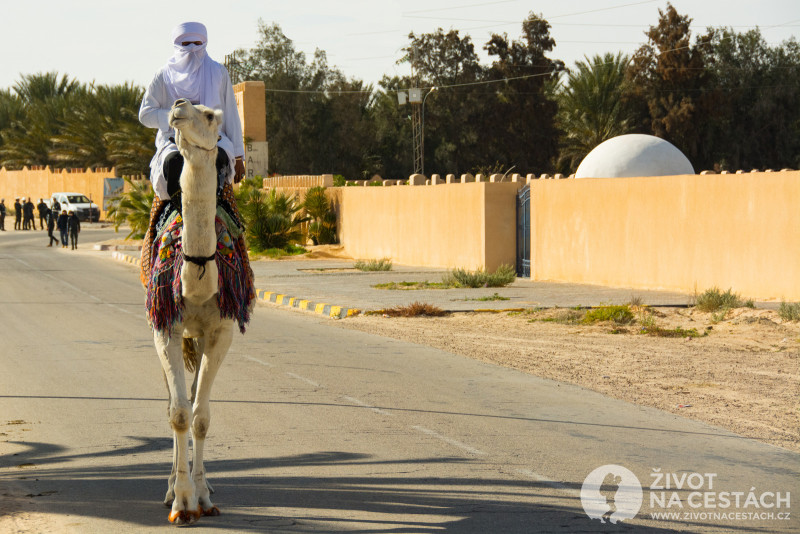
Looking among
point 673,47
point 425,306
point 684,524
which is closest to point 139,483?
point 684,524

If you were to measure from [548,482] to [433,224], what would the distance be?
23.3m

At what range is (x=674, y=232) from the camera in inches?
845

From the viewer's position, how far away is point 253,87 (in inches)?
2093

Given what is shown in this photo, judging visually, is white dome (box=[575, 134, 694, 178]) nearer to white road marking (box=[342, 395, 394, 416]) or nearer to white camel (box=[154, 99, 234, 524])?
white road marking (box=[342, 395, 394, 416])

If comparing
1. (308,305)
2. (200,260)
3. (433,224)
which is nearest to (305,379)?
(200,260)

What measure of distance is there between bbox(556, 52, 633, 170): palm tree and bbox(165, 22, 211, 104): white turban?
55701mm

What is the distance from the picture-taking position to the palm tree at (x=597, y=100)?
201 ft

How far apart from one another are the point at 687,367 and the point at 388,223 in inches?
851

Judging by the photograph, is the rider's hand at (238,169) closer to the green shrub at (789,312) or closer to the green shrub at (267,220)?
the green shrub at (789,312)

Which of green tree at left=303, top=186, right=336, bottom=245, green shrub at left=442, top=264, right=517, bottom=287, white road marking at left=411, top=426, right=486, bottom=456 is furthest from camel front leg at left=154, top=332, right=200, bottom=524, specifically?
green tree at left=303, top=186, right=336, bottom=245

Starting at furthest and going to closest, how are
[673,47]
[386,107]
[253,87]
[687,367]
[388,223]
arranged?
[386,107] → [673,47] → [253,87] → [388,223] → [687,367]

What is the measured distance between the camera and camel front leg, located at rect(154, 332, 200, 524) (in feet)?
19.4

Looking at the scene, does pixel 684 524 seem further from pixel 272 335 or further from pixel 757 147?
pixel 757 147

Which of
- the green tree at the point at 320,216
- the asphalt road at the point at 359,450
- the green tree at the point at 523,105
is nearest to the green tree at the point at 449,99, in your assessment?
the green tree at the point at 523,105
